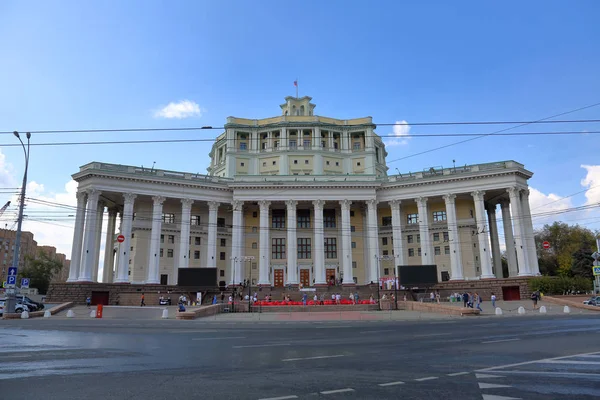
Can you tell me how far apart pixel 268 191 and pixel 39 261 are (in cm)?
8152

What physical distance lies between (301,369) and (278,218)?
5914cm

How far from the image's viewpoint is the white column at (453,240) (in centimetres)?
5987

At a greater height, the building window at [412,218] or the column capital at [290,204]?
the column capital at [290,204]

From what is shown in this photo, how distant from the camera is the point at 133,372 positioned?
33.7ft

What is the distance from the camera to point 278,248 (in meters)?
67.9

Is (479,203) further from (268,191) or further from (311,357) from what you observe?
(311,357)

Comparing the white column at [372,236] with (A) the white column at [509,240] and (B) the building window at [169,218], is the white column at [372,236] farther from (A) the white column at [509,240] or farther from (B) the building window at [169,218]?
(B) the building window at [169,218]

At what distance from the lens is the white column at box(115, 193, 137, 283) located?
57062mm

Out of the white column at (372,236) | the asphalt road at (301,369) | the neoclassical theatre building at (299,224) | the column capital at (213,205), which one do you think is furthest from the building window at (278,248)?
the asphalt road at (301,369)

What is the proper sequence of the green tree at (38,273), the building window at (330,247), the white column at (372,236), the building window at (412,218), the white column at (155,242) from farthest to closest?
1. the green tree at (38,273)
2. the building window at (412,218)
3. the building window at (330,247)
4. the white column at (372,236)
5. the white column at (155,242)

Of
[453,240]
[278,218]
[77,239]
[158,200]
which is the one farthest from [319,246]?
[77,239]

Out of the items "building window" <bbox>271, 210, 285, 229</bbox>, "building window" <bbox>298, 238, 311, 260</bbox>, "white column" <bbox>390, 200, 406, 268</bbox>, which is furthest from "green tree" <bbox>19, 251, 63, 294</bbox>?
"white column" <bbox>390, 200, 406, 268</bbox>

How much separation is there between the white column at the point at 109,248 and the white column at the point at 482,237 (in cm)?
5196

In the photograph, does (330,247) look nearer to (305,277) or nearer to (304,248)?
(304,248)
